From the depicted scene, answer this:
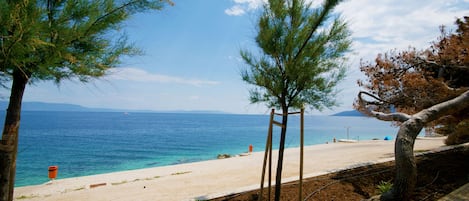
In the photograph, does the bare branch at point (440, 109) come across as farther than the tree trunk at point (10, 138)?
Yes

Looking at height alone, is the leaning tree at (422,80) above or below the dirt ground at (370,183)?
above

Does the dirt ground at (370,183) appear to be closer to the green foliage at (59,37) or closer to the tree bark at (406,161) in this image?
the tree bark at (406,161)

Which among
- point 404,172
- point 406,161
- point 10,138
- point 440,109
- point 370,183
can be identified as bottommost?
point 370,183

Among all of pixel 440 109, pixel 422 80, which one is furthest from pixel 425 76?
pixel 440 109

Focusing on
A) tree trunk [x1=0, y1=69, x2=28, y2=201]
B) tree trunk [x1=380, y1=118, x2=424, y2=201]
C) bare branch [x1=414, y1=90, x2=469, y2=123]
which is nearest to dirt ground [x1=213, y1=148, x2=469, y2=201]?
tree trunk [x1=380, y1=118, x2=424, y2=201]

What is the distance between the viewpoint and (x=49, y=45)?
2123 mm

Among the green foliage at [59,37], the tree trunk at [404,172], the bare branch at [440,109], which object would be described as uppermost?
the green foliage at [59,37]

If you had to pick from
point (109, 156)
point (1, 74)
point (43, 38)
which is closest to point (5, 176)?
point (1, 74)

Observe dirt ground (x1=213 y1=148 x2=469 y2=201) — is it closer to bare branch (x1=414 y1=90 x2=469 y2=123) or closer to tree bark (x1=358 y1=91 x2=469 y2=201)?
tree bark (x1=358 y1=91 x2=469 y2=201)

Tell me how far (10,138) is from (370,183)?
5.56m

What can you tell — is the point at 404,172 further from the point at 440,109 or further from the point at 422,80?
the point at 422,80

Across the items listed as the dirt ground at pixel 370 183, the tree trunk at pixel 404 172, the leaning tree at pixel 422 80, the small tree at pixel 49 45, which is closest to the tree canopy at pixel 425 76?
the leaning tree at pixel 422 80

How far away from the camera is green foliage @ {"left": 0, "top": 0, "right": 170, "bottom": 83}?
1850 millimetres

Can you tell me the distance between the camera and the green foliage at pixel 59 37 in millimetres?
1850
